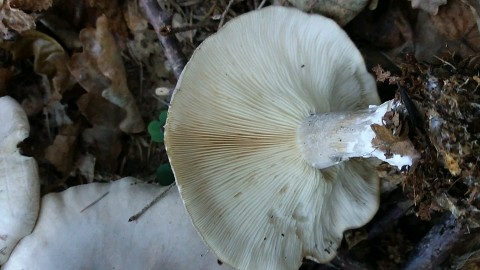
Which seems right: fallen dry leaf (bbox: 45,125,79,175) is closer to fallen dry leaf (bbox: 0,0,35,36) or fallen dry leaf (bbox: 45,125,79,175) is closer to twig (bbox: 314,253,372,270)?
fallen dry leaf (bbox: 0,0,35,36)

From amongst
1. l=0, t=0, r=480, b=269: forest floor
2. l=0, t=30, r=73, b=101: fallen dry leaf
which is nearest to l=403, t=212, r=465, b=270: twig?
l=0, t=0, r=480, b=269: forest floor

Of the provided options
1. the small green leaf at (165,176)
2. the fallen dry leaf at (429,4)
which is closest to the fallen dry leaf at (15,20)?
the small green leaf at (165,176)

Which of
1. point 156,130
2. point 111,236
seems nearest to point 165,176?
point 156,130

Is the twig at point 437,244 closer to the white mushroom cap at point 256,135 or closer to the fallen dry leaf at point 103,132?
the white mushroom cap at point 256,135

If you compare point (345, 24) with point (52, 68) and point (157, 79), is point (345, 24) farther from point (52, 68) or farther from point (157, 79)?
point (52, 68)

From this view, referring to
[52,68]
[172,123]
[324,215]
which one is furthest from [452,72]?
[52,68]

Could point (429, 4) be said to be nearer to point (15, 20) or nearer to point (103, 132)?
point (103, 132)
